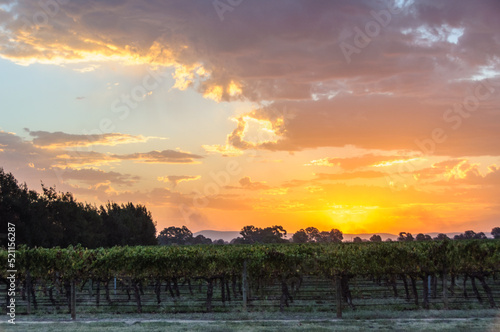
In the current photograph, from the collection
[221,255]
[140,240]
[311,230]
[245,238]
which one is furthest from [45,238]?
[311,230]

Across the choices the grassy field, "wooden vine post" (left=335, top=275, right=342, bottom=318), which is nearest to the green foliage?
"wooden vine post" (left=335, top=275, right=342, bottom=318)

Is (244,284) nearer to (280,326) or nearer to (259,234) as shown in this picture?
(280,326)

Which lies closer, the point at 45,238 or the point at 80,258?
the point at 80,258

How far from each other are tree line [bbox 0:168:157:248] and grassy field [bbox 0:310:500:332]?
1459 inches

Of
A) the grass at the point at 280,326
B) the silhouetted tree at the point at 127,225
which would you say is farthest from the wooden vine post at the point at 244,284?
the silhouetted tree at the point at 127,225

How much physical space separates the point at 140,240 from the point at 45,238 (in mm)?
32255

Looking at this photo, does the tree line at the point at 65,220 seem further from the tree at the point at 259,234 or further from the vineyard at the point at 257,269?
the tree at the point at 259,234

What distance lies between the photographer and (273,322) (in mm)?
20500

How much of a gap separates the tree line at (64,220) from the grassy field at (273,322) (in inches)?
1459

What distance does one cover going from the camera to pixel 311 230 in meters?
199

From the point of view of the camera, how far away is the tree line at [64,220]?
67438mm

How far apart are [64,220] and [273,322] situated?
2552 inches

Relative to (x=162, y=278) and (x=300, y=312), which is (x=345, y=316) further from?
(x=162, y=278)

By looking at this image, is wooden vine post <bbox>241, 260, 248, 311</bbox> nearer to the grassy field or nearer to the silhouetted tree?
the grassy field
